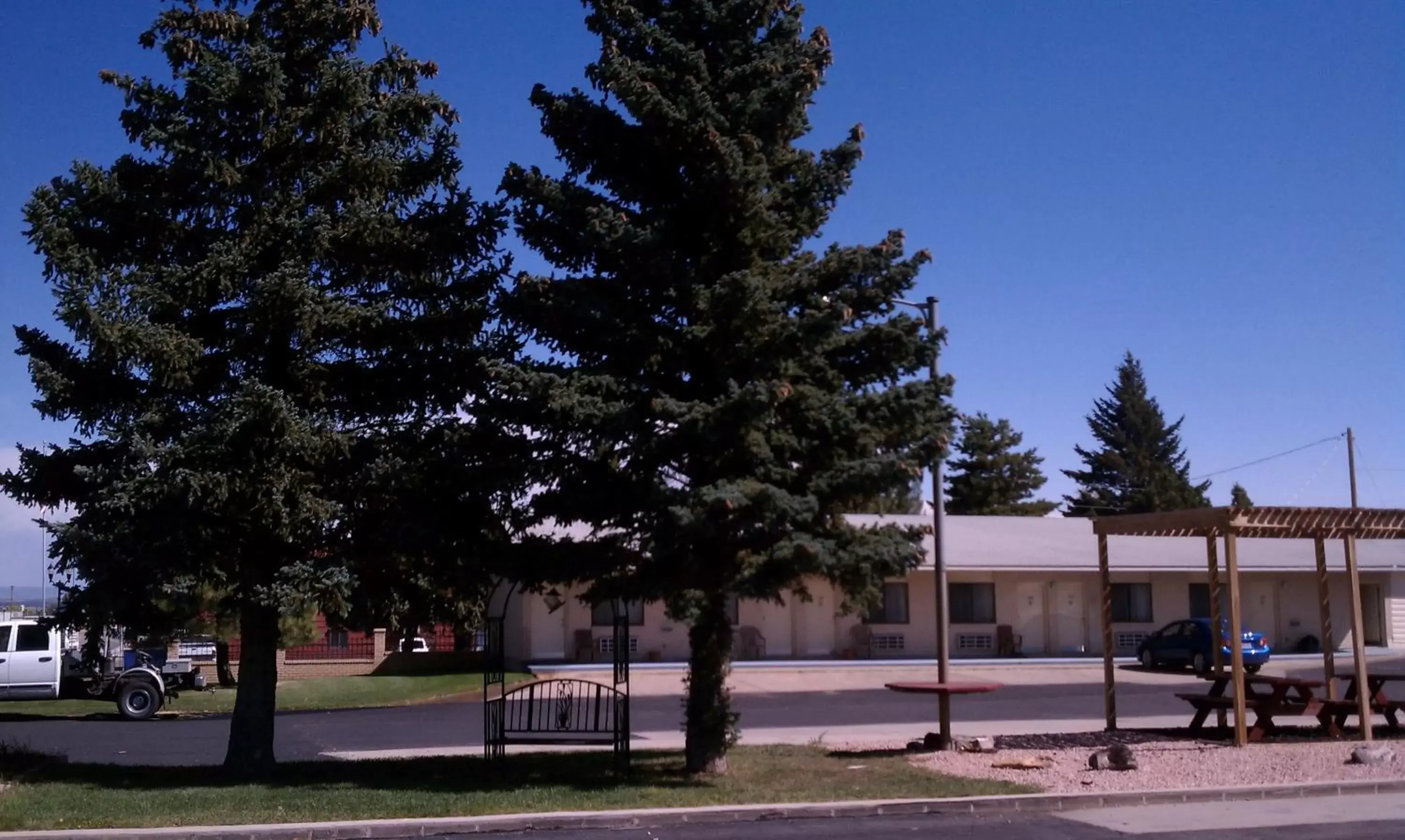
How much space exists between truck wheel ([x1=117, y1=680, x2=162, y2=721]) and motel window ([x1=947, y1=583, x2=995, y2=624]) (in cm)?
2356

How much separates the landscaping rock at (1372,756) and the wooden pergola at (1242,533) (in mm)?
1647

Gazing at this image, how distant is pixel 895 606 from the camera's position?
39938mm

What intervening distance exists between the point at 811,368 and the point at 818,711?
12337 millimetres

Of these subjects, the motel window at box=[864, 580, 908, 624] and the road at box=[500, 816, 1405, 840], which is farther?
the motel window at box=[864, 580, 908, 624]

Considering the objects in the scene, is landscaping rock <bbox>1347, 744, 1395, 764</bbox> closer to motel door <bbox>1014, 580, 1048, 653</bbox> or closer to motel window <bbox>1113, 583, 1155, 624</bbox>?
motel door <bbox>1014, 580, 1048, 653</bbox>

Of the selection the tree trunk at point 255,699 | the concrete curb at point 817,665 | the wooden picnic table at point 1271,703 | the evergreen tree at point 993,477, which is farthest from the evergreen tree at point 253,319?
the evergreen tree at point 993,477

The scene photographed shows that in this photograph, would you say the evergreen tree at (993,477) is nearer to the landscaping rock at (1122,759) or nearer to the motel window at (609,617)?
the motel window at (609,617)

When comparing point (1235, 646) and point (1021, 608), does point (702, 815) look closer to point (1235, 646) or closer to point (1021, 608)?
point (1235, 646)

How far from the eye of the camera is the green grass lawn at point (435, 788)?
42.3 feet

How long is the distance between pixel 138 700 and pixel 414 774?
13.7m

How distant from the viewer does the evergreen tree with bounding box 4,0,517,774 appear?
48.3ft

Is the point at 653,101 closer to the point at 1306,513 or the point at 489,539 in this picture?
the point at 489,539

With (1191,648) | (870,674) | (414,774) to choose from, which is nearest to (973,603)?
(1191,648)

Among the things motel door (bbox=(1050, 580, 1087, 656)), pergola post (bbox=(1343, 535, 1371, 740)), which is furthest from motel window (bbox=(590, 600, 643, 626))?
pergola post (bbox=(1343, 535, 1371, 740))
